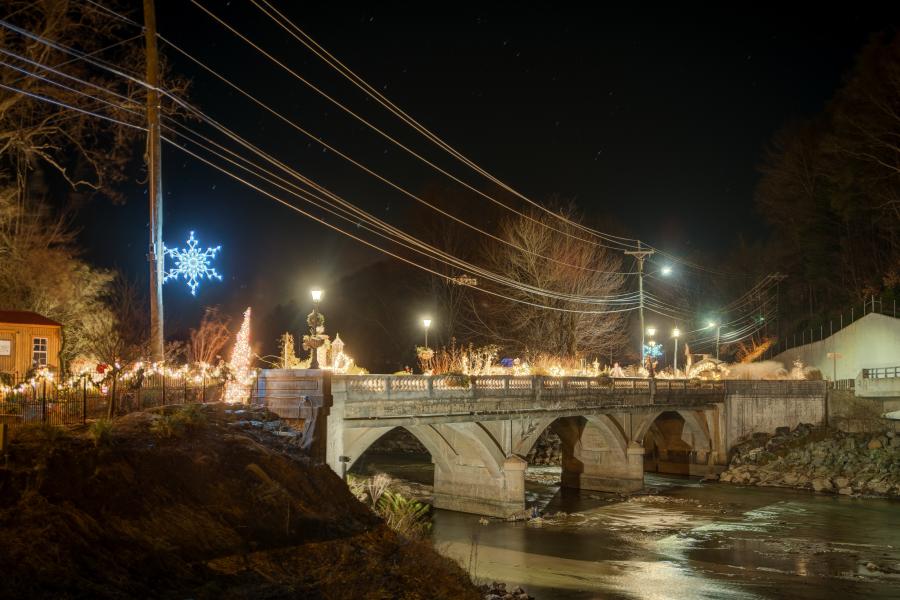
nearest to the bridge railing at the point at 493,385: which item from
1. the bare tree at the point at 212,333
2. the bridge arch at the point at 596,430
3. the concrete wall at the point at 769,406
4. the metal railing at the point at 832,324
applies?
the bridge arch at the point at 596,430

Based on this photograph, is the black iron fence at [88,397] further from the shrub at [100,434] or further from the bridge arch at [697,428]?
the bridge arch at [697,428]

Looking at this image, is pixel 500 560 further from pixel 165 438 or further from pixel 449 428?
pixel 165 438

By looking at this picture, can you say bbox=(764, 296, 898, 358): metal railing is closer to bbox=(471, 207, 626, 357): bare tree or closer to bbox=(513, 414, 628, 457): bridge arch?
bbox=(471, 207, 626, 357): bare tree

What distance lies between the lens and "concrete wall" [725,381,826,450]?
45312 mm

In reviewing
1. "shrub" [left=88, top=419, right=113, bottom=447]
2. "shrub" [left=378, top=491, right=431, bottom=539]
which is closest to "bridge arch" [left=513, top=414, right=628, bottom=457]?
"shrub" [left=378, top=491, right=431, bottom=539]

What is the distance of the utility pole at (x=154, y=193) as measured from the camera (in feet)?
65.1

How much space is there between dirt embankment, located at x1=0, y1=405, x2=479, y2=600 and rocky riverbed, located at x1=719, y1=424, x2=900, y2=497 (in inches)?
1139

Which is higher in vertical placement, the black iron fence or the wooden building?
the wooden building

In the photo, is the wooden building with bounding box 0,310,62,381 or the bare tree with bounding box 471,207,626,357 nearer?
the wooden building with bounding box 0,310,62,381

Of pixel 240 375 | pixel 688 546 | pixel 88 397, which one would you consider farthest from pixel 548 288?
pixel 88 397

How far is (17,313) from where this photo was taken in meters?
25.8

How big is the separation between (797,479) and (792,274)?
113 feet

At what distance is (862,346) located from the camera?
4966 centimetres

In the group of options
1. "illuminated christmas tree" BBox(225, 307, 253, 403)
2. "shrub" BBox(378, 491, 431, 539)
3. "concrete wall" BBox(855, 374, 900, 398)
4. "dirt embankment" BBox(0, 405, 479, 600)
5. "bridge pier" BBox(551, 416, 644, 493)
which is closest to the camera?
"dirt embankment" BBox(0, 405, 479, 600)
